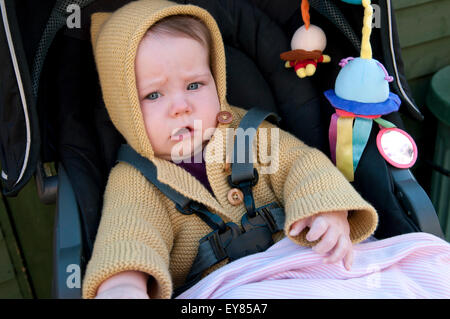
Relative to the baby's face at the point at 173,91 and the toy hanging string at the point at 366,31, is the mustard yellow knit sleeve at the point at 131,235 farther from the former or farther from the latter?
the toy hanging string at the point at 366,31

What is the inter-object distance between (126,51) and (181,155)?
0.30 m

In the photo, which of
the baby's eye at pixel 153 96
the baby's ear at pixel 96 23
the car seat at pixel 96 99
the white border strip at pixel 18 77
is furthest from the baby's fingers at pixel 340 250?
the baby's ear at pixel 96 23

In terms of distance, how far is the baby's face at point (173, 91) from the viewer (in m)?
1.11

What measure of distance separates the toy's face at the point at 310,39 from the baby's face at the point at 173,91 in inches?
11.4

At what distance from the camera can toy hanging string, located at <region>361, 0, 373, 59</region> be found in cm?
112

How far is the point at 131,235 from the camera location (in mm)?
958

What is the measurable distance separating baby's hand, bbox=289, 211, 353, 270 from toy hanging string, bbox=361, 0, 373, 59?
0.45m

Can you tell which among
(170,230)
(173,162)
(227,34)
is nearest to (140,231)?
(170,230)

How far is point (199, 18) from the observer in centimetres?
122

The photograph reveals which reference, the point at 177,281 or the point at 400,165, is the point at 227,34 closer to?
the point at 400,165

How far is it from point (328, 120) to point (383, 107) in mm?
201
